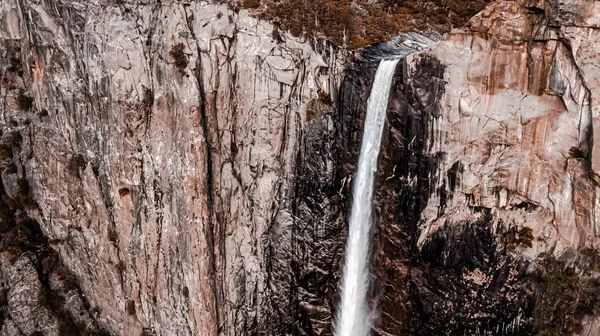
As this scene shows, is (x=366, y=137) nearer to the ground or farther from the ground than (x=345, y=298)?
farther from the ground

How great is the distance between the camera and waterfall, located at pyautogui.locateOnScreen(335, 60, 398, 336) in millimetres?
24906

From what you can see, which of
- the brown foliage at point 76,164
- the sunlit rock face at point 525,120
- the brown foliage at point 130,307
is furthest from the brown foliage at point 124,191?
the sunlit rock face at point 525,120

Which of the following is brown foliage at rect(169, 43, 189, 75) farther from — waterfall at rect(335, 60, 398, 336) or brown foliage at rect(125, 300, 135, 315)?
brown foliage at rect(125, 300, 135, 315)

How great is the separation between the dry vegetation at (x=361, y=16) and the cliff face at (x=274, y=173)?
3.00 feet

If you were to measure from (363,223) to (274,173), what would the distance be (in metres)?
5.51

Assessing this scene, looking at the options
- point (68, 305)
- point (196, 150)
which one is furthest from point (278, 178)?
point (68, 305)

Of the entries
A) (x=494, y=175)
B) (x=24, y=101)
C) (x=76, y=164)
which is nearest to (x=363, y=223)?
(x=494, y=175)

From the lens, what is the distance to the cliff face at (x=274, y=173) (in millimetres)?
21750

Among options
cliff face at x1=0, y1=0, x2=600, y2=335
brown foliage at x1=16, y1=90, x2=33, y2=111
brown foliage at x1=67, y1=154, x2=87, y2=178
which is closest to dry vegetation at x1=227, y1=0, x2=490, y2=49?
cliff face at x1=0, y1=0, x2=600, y2=335

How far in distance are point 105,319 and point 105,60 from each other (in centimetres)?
1803

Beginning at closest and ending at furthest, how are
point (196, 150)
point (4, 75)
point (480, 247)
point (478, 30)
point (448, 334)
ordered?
point (478, 30) → point (480, 247) → point (448, 334) → point (196, 150) → point (4, 75)

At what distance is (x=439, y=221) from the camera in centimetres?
2477

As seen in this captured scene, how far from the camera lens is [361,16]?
31.1 metres

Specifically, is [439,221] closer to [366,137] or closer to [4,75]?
[366,137]
